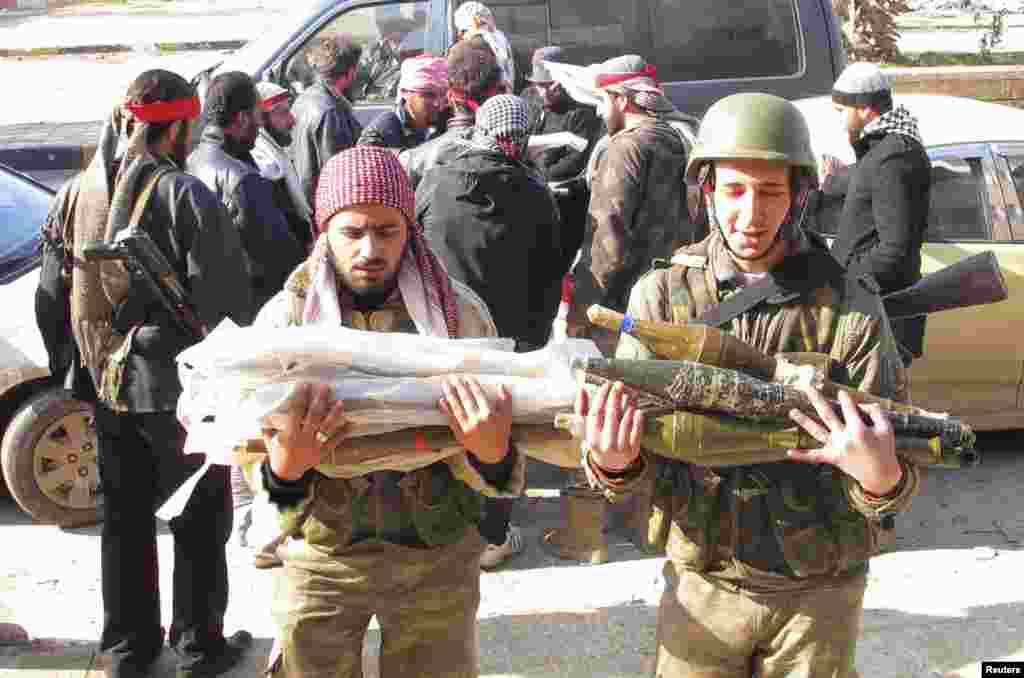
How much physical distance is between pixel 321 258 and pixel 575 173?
13.4 feet

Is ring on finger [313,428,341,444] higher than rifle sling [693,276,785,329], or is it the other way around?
rifle sling [693,276,785,329]

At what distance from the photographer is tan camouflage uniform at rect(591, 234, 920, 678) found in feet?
8.93

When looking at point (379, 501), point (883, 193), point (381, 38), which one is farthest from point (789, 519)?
point (381, 38)

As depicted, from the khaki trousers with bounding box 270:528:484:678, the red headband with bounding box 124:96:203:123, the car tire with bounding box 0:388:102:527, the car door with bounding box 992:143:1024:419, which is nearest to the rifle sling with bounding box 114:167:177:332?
the red headband with bounding box 124:96:203:123

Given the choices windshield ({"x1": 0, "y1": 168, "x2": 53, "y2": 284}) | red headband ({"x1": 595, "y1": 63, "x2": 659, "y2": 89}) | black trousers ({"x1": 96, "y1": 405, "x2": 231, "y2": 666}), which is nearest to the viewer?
black trousers ({"x1": 96, "y1": 405, "x2": 231, "y2": 666})

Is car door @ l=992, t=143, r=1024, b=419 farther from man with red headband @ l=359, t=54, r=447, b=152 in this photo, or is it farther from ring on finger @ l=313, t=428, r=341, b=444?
ring on finger @ l=313, t=428, r=341, b=444

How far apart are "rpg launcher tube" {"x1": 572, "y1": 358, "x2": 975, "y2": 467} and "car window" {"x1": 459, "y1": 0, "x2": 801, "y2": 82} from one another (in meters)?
5.85

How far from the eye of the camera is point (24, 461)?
561cm

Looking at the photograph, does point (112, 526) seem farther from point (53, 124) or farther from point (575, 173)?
point (53, 124)

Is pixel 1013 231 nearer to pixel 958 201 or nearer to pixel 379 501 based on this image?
pixel 958 201

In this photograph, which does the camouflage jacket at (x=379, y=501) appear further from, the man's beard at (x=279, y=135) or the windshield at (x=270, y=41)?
the windshield at (x=270, y=41)

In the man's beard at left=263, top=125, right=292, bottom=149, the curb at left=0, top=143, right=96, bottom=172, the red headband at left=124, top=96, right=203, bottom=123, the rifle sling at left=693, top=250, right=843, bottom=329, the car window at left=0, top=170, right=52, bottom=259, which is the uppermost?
the red headband at left=124, top=96, right=203, bottom=123

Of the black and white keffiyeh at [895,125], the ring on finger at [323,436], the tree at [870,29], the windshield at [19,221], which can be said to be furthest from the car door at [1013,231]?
the tree at [870,29]

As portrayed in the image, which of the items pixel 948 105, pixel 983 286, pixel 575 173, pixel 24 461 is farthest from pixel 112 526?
pixel 948 105
